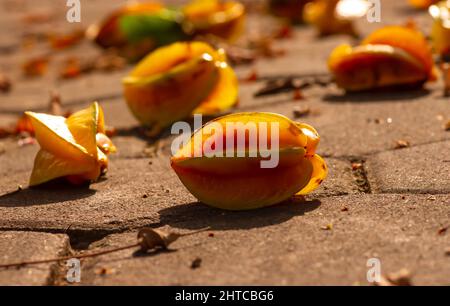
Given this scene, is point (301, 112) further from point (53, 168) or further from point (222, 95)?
point (53, 168)

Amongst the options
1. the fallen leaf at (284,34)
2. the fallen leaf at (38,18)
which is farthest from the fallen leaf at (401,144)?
the fallen leaf at (38,18)

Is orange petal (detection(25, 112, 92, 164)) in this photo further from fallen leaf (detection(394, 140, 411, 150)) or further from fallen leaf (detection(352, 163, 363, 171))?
fallen leaf (detection(394, 140, 411, 150))

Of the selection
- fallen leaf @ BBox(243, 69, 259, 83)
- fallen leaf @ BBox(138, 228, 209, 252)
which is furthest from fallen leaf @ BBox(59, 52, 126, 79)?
fallen leaf @ BBox(138, 228, 209, 252)

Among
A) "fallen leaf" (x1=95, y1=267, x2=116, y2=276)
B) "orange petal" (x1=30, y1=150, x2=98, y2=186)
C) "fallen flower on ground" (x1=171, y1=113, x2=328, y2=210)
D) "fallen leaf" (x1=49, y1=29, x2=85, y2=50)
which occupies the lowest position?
"fallen leaf" (x1=95, y1=267, x2=116, y2=276)

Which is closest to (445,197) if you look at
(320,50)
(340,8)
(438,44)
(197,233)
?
(197,233)

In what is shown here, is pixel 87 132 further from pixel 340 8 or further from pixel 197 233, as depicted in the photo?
pixel 340 8

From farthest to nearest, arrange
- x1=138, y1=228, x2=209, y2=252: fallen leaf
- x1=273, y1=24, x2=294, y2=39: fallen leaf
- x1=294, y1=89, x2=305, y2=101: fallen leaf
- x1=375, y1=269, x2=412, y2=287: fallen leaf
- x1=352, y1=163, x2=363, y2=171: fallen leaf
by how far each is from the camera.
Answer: x1=273, y1=24, x2=294, y2=39: fallen leaf
x1=294, y1=89, x2=305, y2=101: fallen leaf
x1=352, y1=163, x2=363, y2=171: fallen leaf
x1=138, y1=228, x2=209, y2=252: fallen leaf
x1=375, y1=269, x2=412, y2=287: fallen leaf
